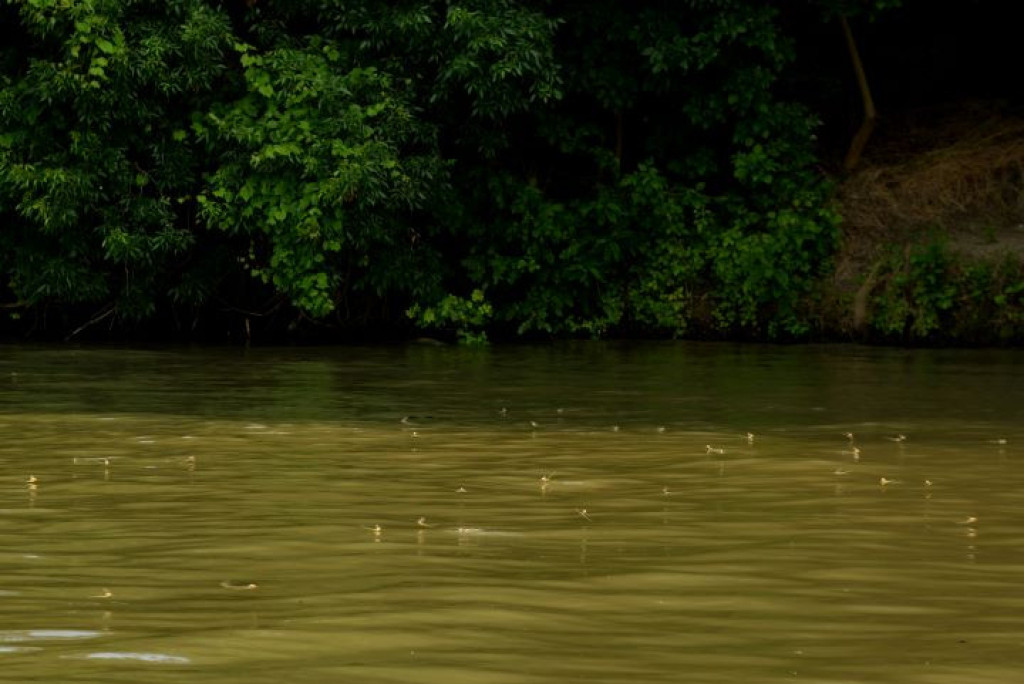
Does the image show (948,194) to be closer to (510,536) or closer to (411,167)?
(411,167)

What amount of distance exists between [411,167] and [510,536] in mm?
14238

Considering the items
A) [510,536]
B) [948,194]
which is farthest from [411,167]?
[510,536]

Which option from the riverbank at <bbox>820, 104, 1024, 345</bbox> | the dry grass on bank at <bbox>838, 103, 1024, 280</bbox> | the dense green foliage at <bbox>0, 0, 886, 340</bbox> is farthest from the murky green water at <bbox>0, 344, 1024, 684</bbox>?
the dry grass on bank at <bbox>838, 103, 1024, 280</bbox>

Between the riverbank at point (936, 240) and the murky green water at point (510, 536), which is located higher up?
the riverbank at point (936, 240)

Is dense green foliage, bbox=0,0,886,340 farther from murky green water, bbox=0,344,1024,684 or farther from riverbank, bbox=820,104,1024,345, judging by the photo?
murky green water, bbox=0,344,1024,684

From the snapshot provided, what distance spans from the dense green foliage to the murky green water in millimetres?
5878

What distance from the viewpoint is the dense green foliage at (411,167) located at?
21.9m

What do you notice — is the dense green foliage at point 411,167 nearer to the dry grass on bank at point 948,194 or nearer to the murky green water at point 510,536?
the dry grass on bank at point 948,194

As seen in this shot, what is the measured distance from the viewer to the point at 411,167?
73.8 ft

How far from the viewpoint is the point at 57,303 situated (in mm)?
24141

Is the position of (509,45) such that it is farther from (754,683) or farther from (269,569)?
(754,683)

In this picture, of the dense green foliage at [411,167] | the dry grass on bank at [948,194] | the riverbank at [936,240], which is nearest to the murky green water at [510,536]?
the dense green foliage at [411,167]

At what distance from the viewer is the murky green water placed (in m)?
6.16

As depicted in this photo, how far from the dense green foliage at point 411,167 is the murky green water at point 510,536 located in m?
5.88
